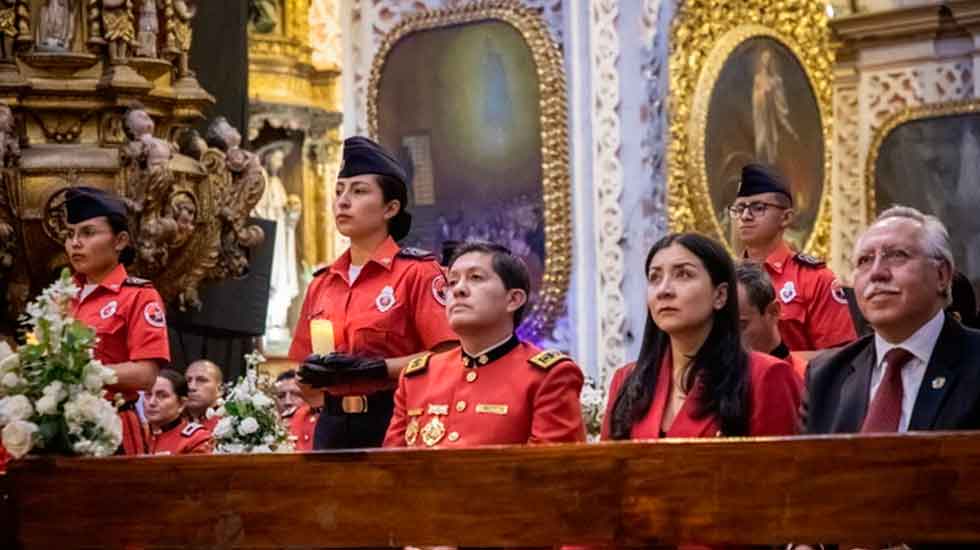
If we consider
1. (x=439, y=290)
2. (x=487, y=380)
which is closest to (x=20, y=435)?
(x=487, y=380)

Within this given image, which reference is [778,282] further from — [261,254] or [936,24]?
[936,24]

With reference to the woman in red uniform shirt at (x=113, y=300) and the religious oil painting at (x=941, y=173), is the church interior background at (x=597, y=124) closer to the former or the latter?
the religious oil painting at (x=941, y=173)

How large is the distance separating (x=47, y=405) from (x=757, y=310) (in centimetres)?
274

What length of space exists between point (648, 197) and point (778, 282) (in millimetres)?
4342

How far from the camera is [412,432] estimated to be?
6211mm

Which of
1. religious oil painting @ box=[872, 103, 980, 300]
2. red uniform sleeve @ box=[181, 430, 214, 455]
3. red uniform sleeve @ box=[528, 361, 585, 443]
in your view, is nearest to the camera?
red uniform sleeve @ box=[528, 361, 585, 443]

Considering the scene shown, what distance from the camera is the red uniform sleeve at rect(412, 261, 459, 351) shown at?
7.07 meters

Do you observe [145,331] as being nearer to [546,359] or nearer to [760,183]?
[546,359]

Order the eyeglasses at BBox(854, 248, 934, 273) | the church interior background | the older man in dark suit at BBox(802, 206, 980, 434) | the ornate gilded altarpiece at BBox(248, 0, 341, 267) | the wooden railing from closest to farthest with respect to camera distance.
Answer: the wooden railing < the older man in dark suit at BBox(802, 206, 980, 434) < the eyeglasses at BBox(854, 248, 934, 273) < the church interior background < the ornate gilded altarpiece at BBox(248, 0, 341, 267)

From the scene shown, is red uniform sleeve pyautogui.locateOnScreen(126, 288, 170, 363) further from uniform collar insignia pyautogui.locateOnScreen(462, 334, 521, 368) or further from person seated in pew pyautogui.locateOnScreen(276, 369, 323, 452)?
uniform collar insignia pyautogui.locateOnScreen(462, 334, 521, 368)

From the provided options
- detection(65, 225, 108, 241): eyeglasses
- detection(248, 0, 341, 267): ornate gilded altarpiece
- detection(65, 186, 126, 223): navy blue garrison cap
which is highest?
detection(248, 0, 341, 267): ornate gilded altarpiece

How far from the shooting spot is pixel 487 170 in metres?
13.7

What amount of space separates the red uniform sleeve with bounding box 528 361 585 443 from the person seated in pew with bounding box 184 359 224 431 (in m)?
4.73

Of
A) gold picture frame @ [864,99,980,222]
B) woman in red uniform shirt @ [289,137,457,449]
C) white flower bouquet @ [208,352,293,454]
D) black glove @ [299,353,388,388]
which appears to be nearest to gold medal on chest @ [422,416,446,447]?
black glove @ [299,353,388,388]
